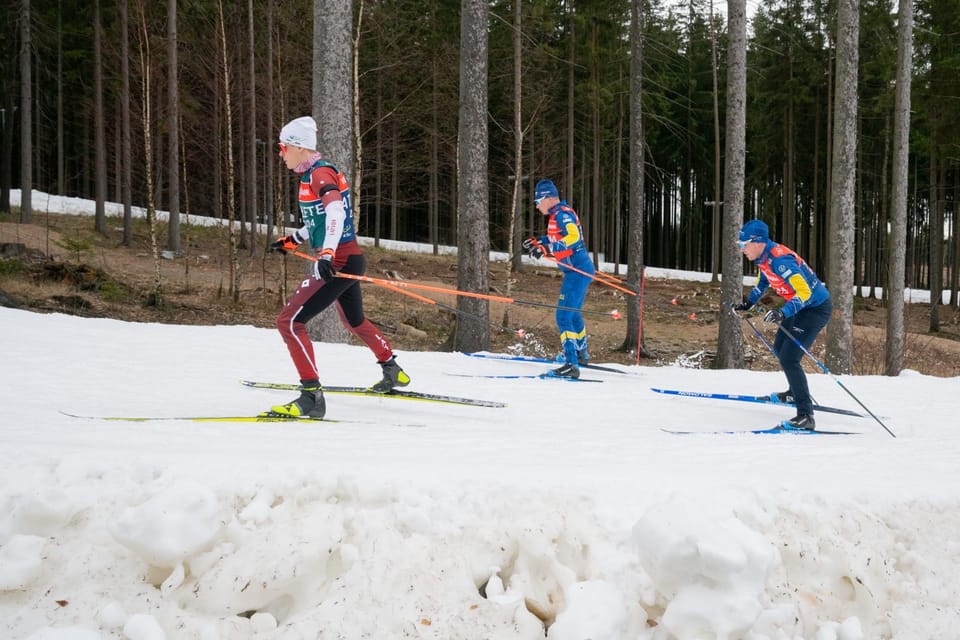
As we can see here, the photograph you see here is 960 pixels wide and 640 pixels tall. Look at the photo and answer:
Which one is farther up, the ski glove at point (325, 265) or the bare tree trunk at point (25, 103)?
the bare tree trunk at point (25, 103)

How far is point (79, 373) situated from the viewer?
7.65m

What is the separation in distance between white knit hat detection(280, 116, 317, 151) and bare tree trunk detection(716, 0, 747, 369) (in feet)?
30.4

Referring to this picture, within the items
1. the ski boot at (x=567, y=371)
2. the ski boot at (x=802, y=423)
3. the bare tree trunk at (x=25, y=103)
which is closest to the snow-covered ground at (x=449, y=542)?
the ski boot at (x=802, y=423)

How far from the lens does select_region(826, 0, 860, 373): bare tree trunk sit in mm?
12273

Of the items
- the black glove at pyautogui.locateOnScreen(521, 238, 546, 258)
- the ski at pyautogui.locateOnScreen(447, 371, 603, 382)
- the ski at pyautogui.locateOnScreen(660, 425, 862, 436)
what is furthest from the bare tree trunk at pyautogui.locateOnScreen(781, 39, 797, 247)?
the ski at pyautogui.locateOnScreen(660, 425, 862, 436)

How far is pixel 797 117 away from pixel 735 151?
20992 mm

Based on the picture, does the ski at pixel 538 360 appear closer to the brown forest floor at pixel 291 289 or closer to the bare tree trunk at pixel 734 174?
the brown forest floor at pixel 291 289

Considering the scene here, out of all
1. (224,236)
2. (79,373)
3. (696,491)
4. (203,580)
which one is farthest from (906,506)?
(224,236)

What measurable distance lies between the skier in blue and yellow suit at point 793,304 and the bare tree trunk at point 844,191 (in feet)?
19.0

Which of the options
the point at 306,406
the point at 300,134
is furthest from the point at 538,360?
the point at 300,134

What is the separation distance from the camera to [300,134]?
19.9 ft

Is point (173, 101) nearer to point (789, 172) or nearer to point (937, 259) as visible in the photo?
point (789, 172)

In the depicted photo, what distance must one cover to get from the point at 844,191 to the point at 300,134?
9.79 meters

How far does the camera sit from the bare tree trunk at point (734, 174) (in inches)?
531
